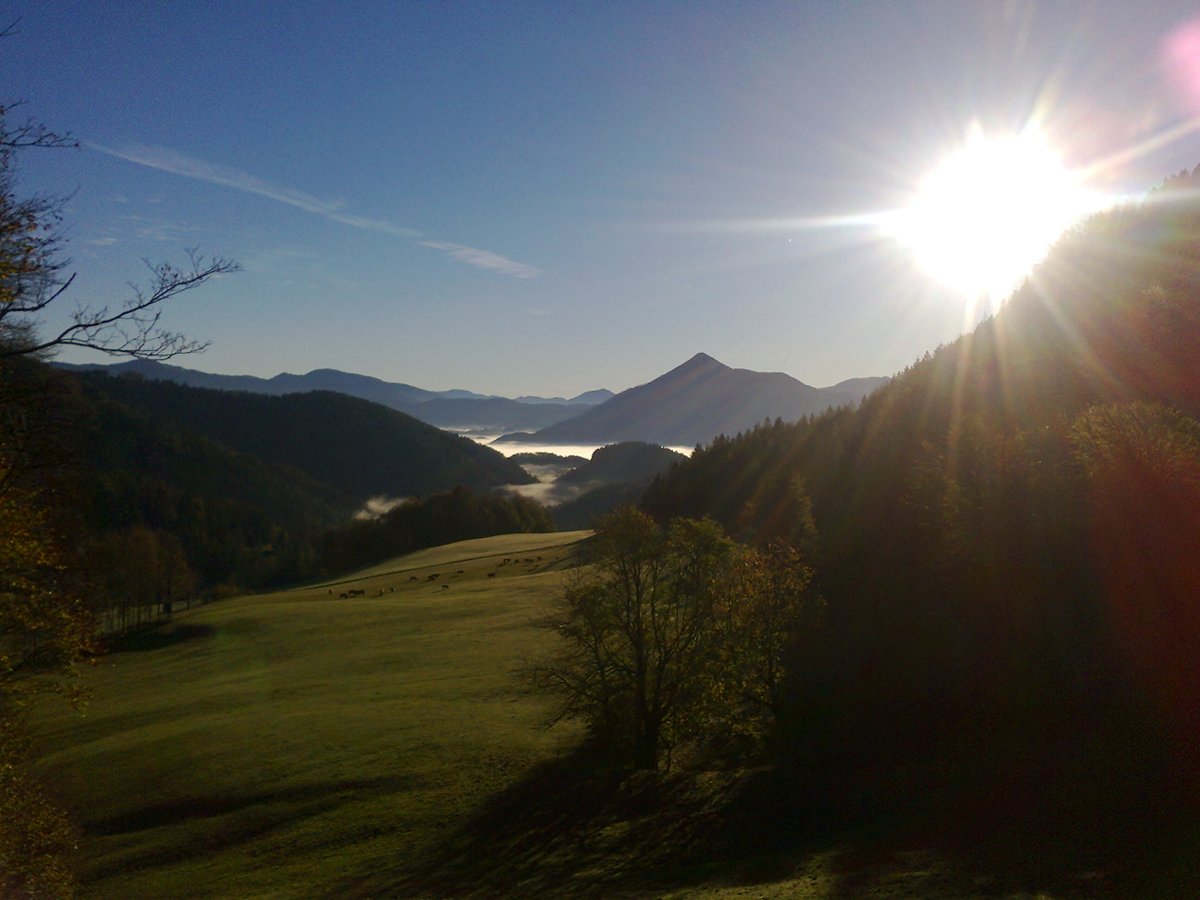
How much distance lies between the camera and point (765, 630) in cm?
3688

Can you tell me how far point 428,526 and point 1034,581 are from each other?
152373 mm

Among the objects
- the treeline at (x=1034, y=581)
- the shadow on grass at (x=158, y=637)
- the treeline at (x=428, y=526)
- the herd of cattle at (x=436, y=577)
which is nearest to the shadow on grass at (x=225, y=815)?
the treeline at (x=1034, y=581)

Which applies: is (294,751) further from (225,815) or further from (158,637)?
(158,637)

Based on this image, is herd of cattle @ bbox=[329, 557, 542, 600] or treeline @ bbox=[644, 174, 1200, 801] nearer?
treeline @ bbox=[644, 174, 1200, 801]

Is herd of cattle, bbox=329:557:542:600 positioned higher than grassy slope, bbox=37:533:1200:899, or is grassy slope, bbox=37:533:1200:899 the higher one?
herd of cattle, bbox=329:557:542:600

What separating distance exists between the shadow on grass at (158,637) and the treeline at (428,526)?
7098 cm

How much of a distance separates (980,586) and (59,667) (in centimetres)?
3839

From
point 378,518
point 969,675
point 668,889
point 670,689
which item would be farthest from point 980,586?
point 378,518

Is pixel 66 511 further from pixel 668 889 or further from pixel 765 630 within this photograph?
pixel 765 630

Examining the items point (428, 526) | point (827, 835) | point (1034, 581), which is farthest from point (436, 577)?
point (827, 835)

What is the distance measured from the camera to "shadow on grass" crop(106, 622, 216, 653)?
7638cm

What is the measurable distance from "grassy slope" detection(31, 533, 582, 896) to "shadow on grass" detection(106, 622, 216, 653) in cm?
728

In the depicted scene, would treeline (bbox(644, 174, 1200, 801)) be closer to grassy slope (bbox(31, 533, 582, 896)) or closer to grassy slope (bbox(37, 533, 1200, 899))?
grassy slope (bbox(37, 533, 1200, 899))

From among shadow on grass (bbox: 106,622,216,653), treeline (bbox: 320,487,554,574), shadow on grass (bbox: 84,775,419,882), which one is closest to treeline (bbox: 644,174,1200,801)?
shadow on grass (bbox: 84,775,419,882)
